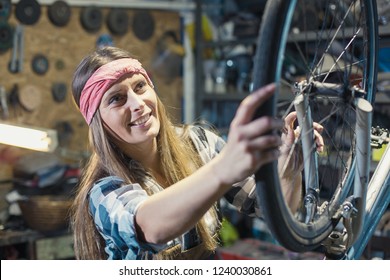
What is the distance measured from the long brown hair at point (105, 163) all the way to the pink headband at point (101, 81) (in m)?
0.01

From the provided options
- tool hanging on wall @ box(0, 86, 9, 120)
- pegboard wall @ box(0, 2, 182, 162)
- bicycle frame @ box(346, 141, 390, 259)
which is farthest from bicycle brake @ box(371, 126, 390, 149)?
tool hanging on wall @ box(0, 86, 9, 120)

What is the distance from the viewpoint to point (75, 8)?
7.44 ft

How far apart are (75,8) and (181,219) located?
183cm

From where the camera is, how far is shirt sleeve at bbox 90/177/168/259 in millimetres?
706

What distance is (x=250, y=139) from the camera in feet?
1.81

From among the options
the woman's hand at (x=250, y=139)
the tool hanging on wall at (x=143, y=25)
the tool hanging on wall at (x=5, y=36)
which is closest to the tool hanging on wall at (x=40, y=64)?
the tool hanging on wall at (x=5, y=36)

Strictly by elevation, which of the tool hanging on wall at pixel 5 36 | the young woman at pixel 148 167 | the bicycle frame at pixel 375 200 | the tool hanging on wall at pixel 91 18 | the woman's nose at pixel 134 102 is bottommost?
the bicycle frame at pixel 375 200

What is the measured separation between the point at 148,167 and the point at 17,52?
1397mm

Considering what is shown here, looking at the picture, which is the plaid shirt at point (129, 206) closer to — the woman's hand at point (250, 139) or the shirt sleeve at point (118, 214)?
the shirt sleeve at point (118, 214)

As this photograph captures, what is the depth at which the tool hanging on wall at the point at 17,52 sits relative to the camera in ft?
6.86

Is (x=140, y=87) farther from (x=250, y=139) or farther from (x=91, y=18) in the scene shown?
(x=91, y=18)

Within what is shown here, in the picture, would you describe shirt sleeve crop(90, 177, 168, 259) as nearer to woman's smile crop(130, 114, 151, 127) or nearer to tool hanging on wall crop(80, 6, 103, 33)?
woman's smile crop(130, 114, 151, 127)

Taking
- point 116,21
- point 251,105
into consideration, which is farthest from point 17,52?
point 251,105
